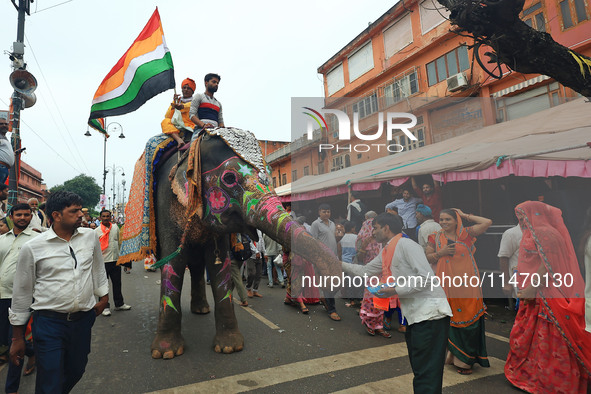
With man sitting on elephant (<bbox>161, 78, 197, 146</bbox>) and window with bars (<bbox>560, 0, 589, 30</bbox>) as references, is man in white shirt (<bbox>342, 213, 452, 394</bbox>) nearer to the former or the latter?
man sitting on elephant (<bbox>161, 78, 197, 146</bbox>)

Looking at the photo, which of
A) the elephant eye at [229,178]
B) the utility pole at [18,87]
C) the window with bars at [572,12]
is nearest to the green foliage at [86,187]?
the utility pole at [18,87]

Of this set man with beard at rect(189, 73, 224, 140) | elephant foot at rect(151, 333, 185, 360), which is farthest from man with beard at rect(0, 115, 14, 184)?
elephant foot at rect(151, 333, 185, 360)

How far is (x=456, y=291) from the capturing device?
3531 millimetres

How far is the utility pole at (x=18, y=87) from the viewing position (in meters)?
6.05

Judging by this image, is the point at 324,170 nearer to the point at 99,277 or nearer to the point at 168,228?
the point at 168,228

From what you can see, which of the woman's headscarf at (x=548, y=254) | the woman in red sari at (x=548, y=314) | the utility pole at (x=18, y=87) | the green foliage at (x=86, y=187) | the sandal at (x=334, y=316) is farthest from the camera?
the green foliage at (x=86, y=187)

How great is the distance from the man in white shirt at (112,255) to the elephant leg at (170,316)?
2320mm

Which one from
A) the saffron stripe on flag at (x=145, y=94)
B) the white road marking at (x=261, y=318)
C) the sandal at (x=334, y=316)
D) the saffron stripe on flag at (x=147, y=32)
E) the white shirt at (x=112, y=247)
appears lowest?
the sandal at (x=334, y=316)

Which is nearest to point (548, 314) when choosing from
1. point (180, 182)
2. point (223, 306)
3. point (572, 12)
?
point (223, 306)

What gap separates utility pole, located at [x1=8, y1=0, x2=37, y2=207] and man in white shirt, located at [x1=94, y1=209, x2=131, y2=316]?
1511 mm

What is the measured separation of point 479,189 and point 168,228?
602cm

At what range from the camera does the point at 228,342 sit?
3.87 meters

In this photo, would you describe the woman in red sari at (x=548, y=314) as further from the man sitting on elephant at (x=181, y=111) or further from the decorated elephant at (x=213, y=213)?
the man sitting on elephant at (x=181, y=111)

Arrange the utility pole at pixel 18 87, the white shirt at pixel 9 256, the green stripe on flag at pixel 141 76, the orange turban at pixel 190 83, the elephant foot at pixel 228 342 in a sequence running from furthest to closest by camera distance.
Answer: the utility pole at pixel 18 87, the green stripe on flag at pixel 141 76, the orange turban at pixel 190 83, the elephant foot at pixel 228 342, the white shirt at pixel 9 256
